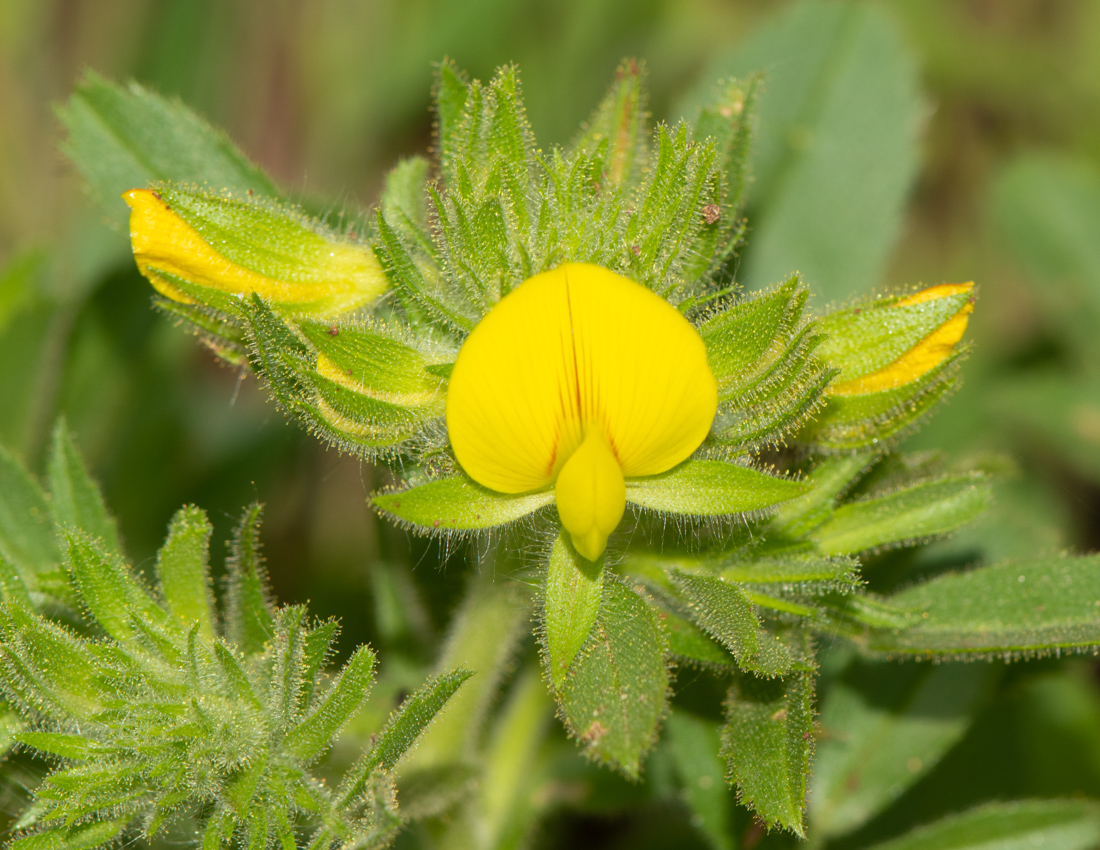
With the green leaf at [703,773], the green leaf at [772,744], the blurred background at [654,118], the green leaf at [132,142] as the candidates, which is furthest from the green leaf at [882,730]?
the green leaf at [132,142]

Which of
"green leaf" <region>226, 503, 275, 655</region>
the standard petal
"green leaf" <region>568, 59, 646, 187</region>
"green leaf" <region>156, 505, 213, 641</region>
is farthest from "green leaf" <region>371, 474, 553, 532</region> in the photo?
"green leaf" <region>568, 59, 646, 187</region>

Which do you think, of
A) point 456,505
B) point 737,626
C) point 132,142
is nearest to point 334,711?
point 456,505

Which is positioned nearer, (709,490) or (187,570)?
(709,490)

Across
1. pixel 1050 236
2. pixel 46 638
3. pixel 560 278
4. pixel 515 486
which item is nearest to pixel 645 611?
pixel 515 486

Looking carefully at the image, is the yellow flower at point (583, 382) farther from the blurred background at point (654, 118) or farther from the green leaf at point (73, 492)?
the green leaf at point (73, 492)

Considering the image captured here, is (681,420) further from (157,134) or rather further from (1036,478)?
(1036,478)

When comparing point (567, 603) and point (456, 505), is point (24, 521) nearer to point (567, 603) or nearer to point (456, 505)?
point (456, 505)
